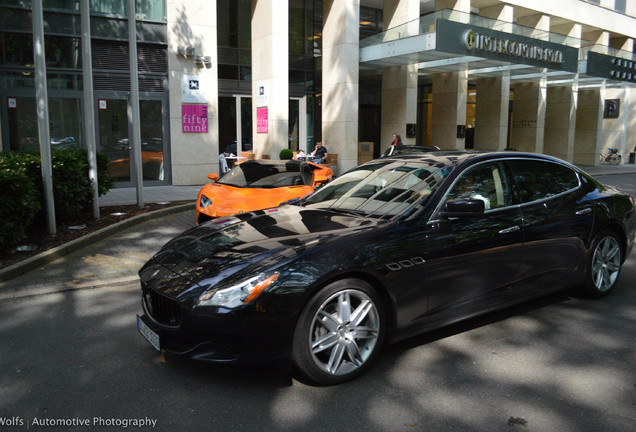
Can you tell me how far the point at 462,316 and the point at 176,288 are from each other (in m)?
2.27

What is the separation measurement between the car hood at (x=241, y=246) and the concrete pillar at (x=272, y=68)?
13.9 m

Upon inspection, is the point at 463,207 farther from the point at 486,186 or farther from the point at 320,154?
the point at 320,154

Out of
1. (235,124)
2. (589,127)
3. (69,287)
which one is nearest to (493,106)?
(589,127)

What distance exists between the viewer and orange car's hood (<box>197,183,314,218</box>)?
820 cm

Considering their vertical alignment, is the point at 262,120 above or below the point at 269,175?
above

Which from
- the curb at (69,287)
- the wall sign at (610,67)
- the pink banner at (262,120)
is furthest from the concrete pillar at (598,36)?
the curb at (69,287)

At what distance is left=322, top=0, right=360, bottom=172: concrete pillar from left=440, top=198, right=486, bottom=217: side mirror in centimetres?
1476

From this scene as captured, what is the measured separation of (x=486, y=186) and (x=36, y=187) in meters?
6.81

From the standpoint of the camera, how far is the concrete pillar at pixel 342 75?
18891 millimetres

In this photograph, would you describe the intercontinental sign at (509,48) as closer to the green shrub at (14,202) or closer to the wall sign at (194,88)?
the wall sign at (194,88)

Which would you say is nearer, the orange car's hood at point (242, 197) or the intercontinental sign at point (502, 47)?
the orange car's hood at point (242, 197)

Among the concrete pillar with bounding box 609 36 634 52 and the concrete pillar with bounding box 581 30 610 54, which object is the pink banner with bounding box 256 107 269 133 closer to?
the concrete pillar with bounding box 581 30 610 54

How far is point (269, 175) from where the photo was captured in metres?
9.34

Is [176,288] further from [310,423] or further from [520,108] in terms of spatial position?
[520,108]
